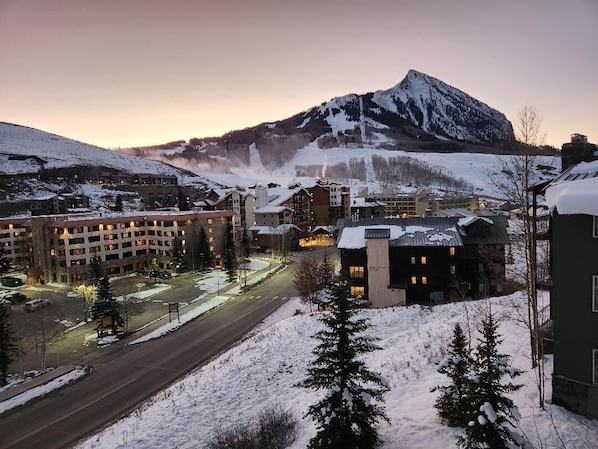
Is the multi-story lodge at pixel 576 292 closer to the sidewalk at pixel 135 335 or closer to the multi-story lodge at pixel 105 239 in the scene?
the sidewalk at pixel 135 335

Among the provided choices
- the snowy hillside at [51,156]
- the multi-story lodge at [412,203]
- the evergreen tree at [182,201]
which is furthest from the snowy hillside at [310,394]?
the snowy hillside at [51,156]

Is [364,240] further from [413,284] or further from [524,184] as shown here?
[524,184]

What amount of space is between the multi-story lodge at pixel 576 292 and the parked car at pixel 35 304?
46474mm

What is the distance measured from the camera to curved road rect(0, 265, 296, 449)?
798 inches

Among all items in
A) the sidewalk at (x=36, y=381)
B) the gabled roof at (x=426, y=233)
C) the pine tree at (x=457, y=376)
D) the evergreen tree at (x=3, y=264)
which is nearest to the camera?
the pine tree at (x=457, y=376)

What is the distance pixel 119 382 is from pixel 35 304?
24.0m

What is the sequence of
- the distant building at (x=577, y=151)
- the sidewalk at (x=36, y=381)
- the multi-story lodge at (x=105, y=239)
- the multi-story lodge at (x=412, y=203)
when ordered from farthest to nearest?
the multi-story lodge at (x=412, y=203) → the multi-story lodge at (x=105, y=239) → the sidewalk at (x=36, y=381) → the distant building at (x=577, y=151)

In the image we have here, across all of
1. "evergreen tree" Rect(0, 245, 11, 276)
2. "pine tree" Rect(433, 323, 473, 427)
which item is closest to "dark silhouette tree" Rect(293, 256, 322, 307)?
"pine tree" Rect(433, 323, 473, 427)

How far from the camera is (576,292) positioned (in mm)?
11586

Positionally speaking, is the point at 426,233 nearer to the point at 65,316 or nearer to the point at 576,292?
the point at 576,292

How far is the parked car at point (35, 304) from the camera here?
4244 centimetres

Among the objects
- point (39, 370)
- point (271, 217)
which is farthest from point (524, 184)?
point (271, 217)

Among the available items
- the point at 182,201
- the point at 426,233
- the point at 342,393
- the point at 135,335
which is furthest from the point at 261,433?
the point at 182,201

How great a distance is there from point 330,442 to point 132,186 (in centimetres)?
13652
